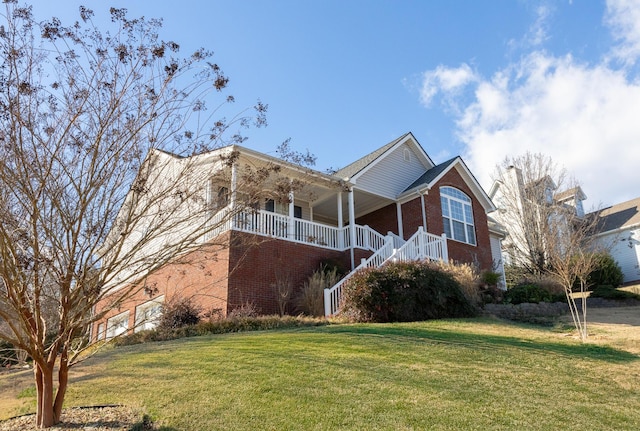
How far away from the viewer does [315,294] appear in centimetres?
1507

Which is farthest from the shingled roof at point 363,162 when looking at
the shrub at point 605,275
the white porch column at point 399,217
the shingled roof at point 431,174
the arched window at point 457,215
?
the shrub at point 605,275

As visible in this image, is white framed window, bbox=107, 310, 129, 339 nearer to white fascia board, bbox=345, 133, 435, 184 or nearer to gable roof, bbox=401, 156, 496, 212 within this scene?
white fascia board, bbox=345, 133, 435, 184

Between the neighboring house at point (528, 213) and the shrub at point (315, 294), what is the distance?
13131mm

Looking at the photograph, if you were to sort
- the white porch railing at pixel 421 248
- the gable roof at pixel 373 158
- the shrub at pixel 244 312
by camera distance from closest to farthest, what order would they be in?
the shrub at pixel 244 312 < the white porch railing at pixel 421 248 < the gable roof at pixel 373 158

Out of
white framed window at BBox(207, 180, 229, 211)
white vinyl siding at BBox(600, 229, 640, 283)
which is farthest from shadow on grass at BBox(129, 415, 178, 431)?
white vinyl siding at BBox(600, 229, 640, 283)

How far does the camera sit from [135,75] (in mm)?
7094

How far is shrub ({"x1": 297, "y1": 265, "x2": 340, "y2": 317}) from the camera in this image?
587 inches

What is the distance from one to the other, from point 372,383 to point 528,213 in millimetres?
21868

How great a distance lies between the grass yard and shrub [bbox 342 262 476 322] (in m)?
2.40

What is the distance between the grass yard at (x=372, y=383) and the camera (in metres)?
6.06

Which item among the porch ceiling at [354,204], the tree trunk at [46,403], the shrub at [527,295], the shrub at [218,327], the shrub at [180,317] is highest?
the porch ceiling at [354,204]

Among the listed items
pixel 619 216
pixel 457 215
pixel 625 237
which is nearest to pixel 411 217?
pixel 457 215

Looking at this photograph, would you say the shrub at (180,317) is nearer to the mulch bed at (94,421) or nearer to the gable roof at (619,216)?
the mulch bed at (94,421)

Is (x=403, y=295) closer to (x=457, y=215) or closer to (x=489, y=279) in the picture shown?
(x=489, y=279)
